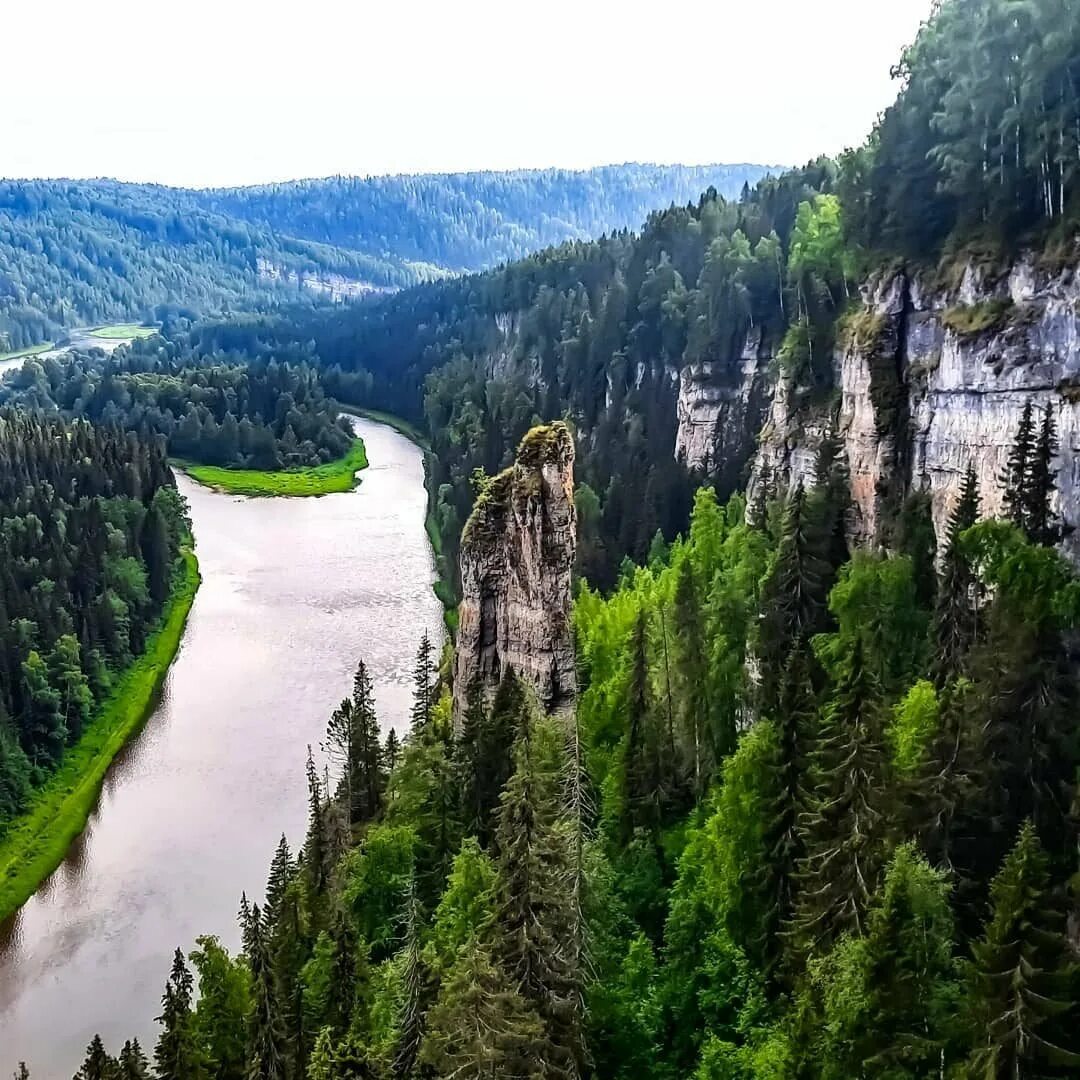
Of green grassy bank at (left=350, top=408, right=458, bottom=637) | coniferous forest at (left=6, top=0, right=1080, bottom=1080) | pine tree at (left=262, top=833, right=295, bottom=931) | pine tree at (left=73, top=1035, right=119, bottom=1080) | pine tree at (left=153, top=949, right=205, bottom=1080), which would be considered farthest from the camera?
green grassy bank at (left=350, top=408, right=458, bottom=637)

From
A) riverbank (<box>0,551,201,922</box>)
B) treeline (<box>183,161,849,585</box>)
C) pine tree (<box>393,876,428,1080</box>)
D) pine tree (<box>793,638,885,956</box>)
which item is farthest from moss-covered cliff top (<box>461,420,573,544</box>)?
riverbank (<box>0,551,201,922</box>)

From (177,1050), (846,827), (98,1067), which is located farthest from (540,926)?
(98,1067)

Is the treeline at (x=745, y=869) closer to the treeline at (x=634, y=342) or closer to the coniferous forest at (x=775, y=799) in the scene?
the coniferous forest at (x=775, y=799)

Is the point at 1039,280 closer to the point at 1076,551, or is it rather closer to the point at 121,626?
the point at 1076,551

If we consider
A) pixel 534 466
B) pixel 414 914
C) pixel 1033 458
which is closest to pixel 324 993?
pixel 414 914

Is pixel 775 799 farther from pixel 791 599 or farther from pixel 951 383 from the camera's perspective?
pixel 951 383

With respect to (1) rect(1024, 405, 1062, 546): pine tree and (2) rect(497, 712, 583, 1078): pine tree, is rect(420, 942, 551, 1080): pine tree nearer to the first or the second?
(2) rect(497, 712, 583, 1078): pine tree

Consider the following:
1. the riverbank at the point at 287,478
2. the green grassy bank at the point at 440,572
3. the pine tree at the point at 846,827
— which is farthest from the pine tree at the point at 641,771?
the riverbank at the point at 287,478
